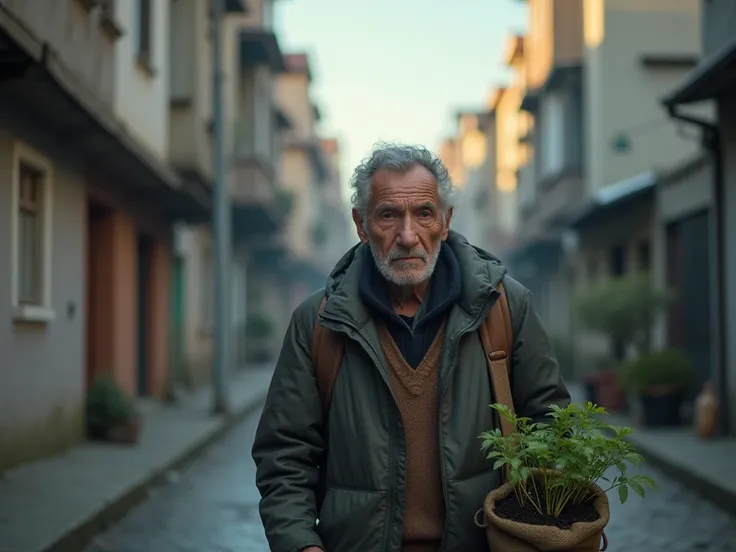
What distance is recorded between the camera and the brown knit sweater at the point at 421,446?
309cm

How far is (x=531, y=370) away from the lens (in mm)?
3260

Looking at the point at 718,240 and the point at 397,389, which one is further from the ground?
the point at 718,240

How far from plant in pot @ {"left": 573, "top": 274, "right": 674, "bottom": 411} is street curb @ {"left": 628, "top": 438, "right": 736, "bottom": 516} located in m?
4.12

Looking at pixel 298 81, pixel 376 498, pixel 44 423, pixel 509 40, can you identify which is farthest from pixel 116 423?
pixel 298 81

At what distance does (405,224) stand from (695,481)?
287 inches

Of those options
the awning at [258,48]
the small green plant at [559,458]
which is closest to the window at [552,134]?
the awning at [258,48]

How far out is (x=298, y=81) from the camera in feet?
159

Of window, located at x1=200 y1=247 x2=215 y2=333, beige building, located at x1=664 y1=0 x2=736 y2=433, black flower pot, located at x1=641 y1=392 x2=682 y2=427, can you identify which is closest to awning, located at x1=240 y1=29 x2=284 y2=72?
window, located at x1=200 y1=247 x2=215 y2=333

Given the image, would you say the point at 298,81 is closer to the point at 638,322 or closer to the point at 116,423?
the point at 638,322

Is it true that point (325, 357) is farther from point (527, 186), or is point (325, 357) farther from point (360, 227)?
point (527, 186)

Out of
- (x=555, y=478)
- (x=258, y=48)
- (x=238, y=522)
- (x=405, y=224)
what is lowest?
(x=238, y=522)

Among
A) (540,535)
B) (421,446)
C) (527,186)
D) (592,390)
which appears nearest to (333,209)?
(527,186)

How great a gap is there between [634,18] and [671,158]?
2.97 metres

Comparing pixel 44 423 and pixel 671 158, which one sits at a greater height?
A: pixel 671 158
